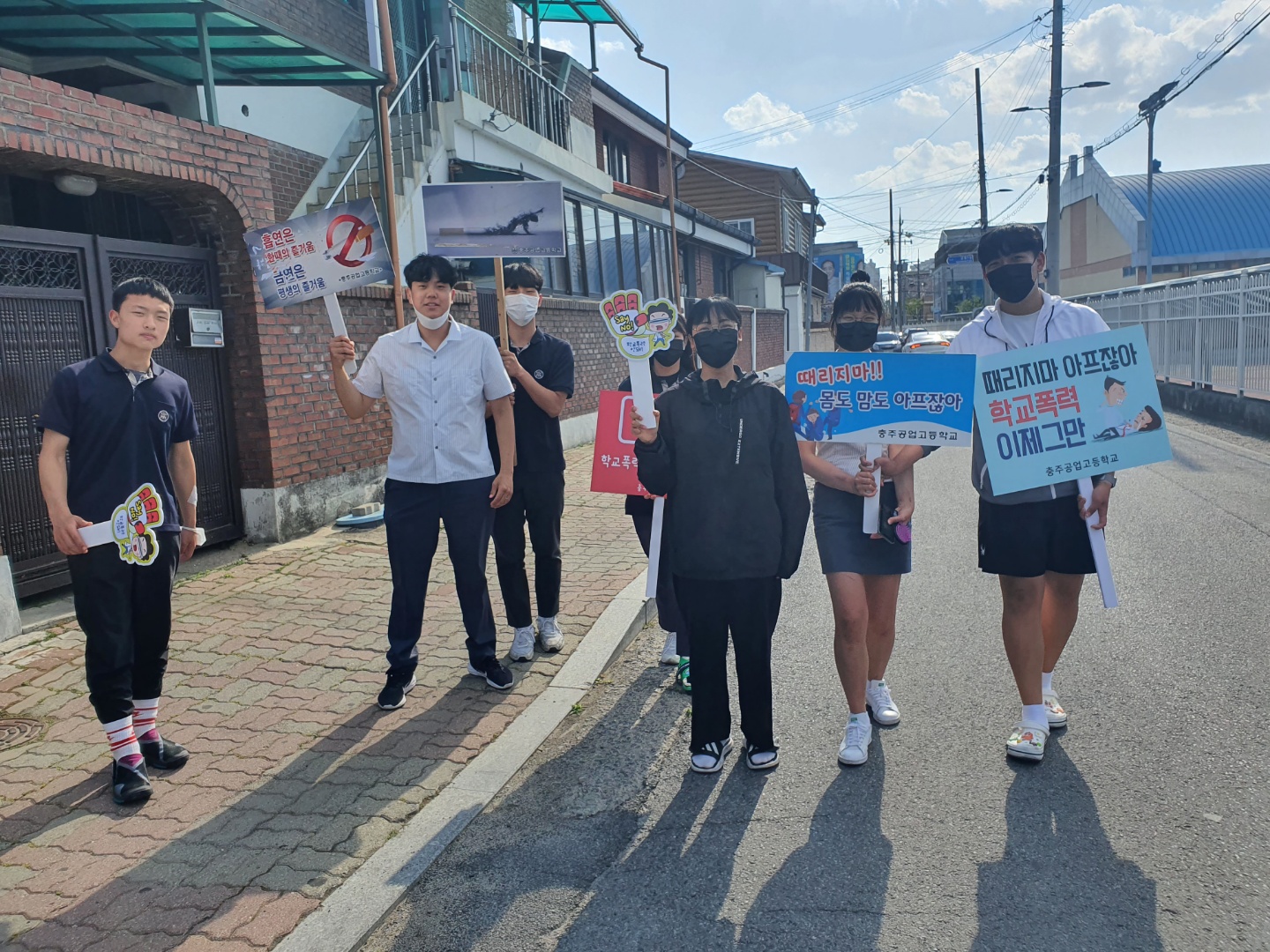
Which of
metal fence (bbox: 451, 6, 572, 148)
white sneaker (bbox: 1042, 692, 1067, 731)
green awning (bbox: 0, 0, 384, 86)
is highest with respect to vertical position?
metal fence (bbox: 451, 6, 572, 148)

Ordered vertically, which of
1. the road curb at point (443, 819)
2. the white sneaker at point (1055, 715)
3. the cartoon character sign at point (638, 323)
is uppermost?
the cartoon character sign at point (638, 323)

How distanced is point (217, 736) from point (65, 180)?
4.38 m

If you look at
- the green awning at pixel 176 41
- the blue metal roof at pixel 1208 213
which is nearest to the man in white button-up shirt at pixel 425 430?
the green awning at pixel 176 41

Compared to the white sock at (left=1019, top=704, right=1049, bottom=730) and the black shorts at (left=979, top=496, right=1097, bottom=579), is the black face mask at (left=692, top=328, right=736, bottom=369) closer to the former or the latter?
the black shorts at (left=979, top=496, right=1097, bottom=579)

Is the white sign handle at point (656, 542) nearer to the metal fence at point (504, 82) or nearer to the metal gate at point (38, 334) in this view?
the metal gate at point (38, 334)

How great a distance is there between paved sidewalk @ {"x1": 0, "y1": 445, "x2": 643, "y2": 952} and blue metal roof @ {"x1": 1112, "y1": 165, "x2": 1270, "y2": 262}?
154 feet

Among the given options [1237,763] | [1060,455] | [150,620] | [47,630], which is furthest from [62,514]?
[1237,763]

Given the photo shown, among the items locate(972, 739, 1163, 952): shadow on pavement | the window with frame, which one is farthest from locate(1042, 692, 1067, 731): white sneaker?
the window with frame

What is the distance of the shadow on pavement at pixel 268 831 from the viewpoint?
2.98 metres

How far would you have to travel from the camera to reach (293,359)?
813cm

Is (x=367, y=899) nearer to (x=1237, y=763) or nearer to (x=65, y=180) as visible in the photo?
(x=1237, y=763)

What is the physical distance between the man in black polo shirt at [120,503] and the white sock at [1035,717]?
355cm

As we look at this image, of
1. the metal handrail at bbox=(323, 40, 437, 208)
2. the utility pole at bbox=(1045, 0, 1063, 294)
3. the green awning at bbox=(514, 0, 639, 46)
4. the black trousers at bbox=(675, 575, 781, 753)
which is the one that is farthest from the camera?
the utility pole at bbox=(1045, 0, 1063, 294)

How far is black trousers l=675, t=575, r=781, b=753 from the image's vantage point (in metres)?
3.84
